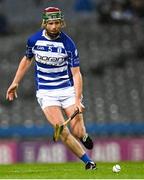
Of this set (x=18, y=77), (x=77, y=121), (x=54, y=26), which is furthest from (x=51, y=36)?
(x=77, y=121)

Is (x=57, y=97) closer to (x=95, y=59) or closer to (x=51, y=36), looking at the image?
(x=51, y=36)

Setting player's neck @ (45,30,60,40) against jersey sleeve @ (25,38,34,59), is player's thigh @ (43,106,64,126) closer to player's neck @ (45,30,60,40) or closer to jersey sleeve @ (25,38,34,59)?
jersey sleeve @ (25,38,34,59)

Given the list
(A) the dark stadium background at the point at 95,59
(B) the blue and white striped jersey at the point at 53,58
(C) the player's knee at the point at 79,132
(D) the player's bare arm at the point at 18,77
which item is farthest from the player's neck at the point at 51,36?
(A) the dark stadium background at the point at 95,59

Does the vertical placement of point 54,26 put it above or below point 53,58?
above

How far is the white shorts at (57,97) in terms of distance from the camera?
1245cm

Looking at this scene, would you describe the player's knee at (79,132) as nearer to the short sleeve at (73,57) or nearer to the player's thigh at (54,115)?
the player's thigh at (54,115)

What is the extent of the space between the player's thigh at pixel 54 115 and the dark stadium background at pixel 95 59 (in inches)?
336

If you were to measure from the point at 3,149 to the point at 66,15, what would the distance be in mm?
6847

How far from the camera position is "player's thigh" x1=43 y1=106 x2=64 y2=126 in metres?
12.2

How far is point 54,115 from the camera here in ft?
40.1

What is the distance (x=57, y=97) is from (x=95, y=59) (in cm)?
1257

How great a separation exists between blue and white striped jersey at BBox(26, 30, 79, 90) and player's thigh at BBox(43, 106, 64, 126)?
1.03 feet

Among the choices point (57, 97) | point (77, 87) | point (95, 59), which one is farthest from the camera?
point (95, 59)

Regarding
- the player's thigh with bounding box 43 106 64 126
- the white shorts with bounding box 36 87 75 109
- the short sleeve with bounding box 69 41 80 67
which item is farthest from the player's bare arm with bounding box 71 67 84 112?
the white shorts with bounding box 36 87 75 109
